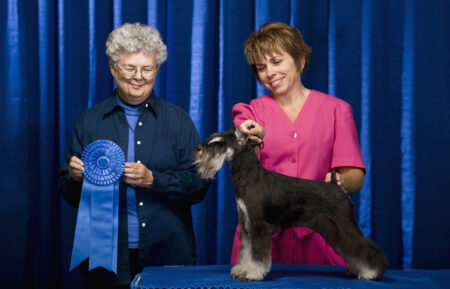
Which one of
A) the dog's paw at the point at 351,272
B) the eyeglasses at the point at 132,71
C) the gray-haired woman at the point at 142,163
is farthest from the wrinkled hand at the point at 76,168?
the dog's paw at the point at 351,272

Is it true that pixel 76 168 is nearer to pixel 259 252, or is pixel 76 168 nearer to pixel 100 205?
pixel 100 205

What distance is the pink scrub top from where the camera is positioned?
1.77 metres

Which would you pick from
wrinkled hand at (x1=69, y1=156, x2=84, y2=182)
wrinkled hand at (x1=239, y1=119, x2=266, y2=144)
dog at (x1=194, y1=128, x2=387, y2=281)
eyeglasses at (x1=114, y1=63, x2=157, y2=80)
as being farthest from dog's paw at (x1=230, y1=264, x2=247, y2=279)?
eyeglasses at (x1=114, y1=63, x2=157, y2=80)

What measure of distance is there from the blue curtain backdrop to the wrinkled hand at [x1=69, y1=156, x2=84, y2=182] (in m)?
1.00

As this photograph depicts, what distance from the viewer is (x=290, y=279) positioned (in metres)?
1.49

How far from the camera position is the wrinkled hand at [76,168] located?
5.82ft

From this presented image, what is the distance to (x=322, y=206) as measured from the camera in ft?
4.79

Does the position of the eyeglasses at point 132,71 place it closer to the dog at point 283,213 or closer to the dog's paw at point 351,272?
the dog at point 283,213

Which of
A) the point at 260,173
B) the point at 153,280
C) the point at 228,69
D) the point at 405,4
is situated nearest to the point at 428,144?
the point at 405,4

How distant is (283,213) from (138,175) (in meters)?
0.60

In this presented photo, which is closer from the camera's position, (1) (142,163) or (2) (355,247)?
(2) (355,247)

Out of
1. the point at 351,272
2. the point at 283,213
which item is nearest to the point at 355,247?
the point at 351,272

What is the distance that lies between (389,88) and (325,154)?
1245 mm

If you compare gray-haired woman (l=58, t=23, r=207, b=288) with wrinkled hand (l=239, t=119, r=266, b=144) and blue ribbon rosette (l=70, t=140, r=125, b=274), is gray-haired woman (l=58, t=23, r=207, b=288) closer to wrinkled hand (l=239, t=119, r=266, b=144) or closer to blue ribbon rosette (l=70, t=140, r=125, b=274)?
blue ribbon rosette (l=70, t=140, r=125, b=274)
